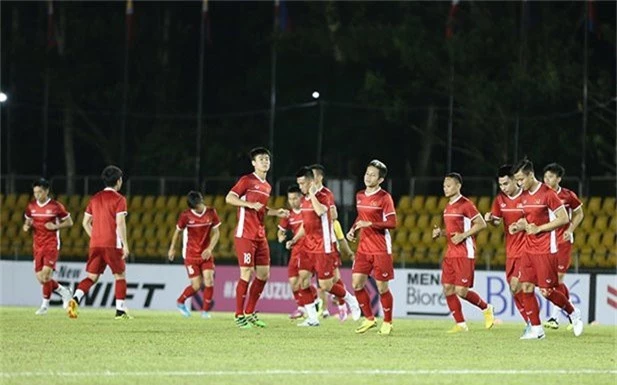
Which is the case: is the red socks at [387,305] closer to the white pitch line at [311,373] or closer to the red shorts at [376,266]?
the red shorts at [376,266]

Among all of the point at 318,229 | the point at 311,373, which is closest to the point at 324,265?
the point at 318,229

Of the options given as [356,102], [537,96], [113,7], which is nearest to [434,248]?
[537,96]

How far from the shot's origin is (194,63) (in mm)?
46906

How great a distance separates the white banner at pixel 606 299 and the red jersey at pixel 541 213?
9724mm

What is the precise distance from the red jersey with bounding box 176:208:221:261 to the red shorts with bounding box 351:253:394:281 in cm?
662

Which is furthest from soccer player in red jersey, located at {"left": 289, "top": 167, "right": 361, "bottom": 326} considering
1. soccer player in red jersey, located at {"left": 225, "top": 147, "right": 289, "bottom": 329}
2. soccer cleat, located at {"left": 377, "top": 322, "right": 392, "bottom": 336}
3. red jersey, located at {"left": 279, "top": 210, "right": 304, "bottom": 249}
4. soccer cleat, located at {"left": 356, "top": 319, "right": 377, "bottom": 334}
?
red jersey, located at {"left": 279, "top": 210, "right": 304, "bottom": 249}

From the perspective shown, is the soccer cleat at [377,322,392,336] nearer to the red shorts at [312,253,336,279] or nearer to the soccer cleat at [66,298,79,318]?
the red shorts at [312,253,336,279]

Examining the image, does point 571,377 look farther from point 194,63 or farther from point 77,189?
point 194,63

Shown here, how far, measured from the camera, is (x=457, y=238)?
21.3 m

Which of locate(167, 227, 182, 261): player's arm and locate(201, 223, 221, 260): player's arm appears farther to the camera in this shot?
locate(201, 223, 221, 260): player's arm

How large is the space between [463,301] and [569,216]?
8756 mm

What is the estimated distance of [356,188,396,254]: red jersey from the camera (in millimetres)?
19938

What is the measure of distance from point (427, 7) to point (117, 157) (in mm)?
9877

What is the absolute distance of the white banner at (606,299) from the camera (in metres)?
28.5
